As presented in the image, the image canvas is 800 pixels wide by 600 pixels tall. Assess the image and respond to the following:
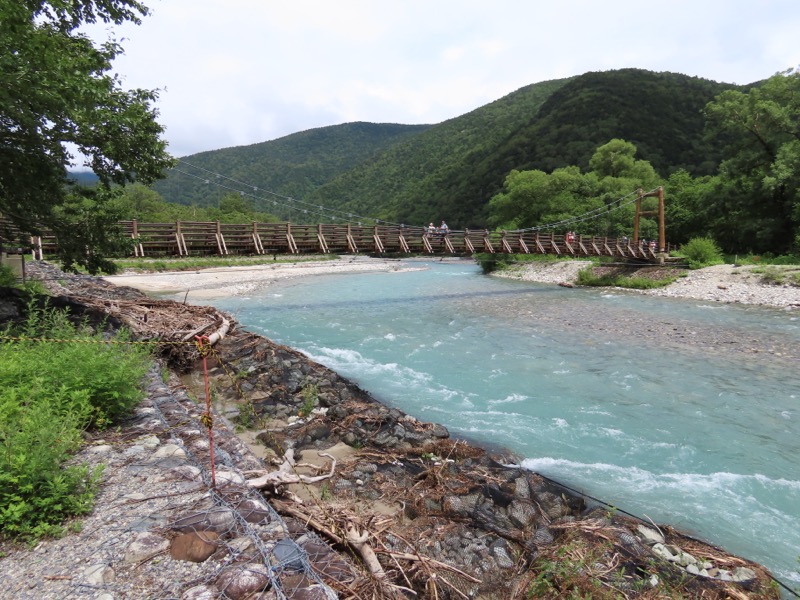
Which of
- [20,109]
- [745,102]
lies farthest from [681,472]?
[745,102]

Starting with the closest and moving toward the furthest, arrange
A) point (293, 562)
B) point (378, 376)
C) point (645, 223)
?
point (293, 562), point (378, 376), point (645, 223)

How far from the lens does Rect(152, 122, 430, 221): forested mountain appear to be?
107562 mm

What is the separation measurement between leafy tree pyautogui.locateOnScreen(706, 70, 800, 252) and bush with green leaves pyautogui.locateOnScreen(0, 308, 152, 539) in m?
27.3

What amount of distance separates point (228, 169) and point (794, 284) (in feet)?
410

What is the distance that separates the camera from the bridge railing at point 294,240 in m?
14.2

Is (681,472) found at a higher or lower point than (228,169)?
lower

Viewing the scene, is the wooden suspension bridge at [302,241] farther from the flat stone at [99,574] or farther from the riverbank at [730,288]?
the flat stone at [99,574]

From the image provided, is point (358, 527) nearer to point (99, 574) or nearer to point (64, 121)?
point (99, 574)

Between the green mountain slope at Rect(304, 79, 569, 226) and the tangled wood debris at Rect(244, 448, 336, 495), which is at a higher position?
the green mountain slope at Rect(304, 79, 569, 226)

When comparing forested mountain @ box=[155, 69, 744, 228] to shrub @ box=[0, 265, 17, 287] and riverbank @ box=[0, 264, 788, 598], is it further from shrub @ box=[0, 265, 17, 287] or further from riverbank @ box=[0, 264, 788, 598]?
shrub @ box=[0, 265, 17, 287]

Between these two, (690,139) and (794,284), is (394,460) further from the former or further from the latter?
(690,139)

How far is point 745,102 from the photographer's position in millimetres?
24250

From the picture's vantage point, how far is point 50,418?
2742 mm

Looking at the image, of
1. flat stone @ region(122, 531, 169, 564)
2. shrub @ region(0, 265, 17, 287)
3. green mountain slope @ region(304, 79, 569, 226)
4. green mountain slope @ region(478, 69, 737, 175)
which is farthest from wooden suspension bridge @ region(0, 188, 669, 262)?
green mountain slope @ region(304, 79, 569, 226)
